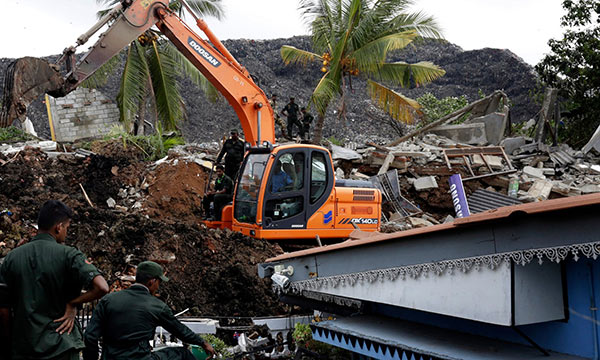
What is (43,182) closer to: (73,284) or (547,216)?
(73,284)

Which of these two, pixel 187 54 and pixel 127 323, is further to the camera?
pixel 187 54

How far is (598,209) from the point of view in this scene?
10.2 feet

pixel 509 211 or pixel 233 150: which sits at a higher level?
pixel 233 150

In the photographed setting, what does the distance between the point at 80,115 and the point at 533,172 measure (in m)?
19.8

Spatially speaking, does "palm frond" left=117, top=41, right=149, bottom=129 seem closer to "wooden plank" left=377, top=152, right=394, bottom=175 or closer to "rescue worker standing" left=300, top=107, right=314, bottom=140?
"rescue worker standing" left=300, top=107, right=314, bottom=140

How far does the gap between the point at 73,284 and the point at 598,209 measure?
3.21 m

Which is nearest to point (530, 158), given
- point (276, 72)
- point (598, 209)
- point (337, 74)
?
point (337, 74)

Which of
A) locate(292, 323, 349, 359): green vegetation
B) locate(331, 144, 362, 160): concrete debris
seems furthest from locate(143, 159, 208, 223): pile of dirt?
locate(292, 323, 349, 359): green vegetation

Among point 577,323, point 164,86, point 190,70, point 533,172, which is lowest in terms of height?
point 533,172

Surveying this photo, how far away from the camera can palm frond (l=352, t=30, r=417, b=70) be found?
703 inches

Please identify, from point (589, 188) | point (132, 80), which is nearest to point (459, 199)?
point (589, 188)

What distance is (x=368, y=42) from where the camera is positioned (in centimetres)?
1861

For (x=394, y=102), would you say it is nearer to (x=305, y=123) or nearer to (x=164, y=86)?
(x=305, y=123)

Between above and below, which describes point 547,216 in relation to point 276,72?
below
